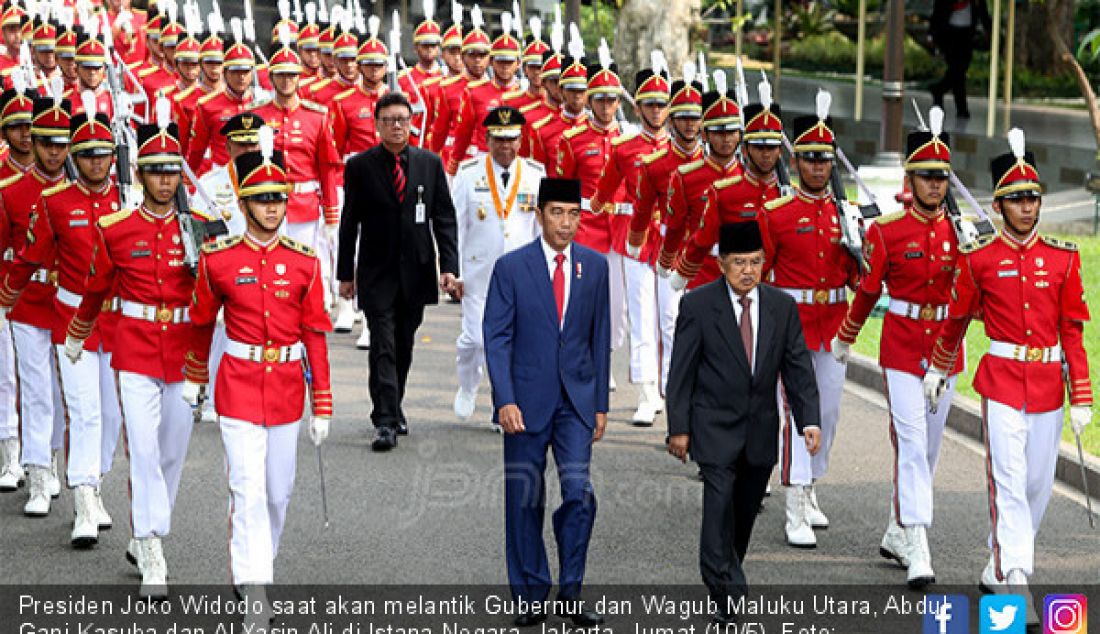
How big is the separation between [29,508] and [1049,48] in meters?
23.1

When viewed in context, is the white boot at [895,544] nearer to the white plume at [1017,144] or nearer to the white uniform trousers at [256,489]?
the white plume at [1017,144]

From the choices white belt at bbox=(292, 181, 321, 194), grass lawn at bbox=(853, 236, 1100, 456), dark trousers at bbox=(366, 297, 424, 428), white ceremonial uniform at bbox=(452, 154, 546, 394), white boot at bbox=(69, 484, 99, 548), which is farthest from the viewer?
white belt at bbox=(292, 181, 321, 194)

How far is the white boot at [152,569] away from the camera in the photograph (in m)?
9.81

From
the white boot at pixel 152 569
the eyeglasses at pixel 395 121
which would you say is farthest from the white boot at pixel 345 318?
the white boot at pixel 152 569

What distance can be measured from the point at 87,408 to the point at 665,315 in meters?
4.36

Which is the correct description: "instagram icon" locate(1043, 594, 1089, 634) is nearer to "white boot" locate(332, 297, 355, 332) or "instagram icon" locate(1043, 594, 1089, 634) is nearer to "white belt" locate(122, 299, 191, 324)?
"white belt" locate(122, 299, 191, 324)

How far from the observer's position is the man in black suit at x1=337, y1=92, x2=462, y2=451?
13.5 meters

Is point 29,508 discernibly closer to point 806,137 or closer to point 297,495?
point 297,495

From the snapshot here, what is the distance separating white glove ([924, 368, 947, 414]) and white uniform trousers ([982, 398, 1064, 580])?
323mm

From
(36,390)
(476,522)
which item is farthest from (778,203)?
(36,390)

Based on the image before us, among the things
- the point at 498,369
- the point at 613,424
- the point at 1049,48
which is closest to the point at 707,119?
the point at 613,424

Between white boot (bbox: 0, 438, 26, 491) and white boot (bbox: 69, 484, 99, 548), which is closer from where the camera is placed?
white boot (bbox: 69, 484, 99, 548)

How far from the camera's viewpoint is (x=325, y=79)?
747 inches

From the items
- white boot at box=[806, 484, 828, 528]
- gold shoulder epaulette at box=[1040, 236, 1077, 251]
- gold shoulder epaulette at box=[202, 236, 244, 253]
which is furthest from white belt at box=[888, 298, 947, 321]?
gold shoulder epaulette at box=[202, 236, 244, 253]
